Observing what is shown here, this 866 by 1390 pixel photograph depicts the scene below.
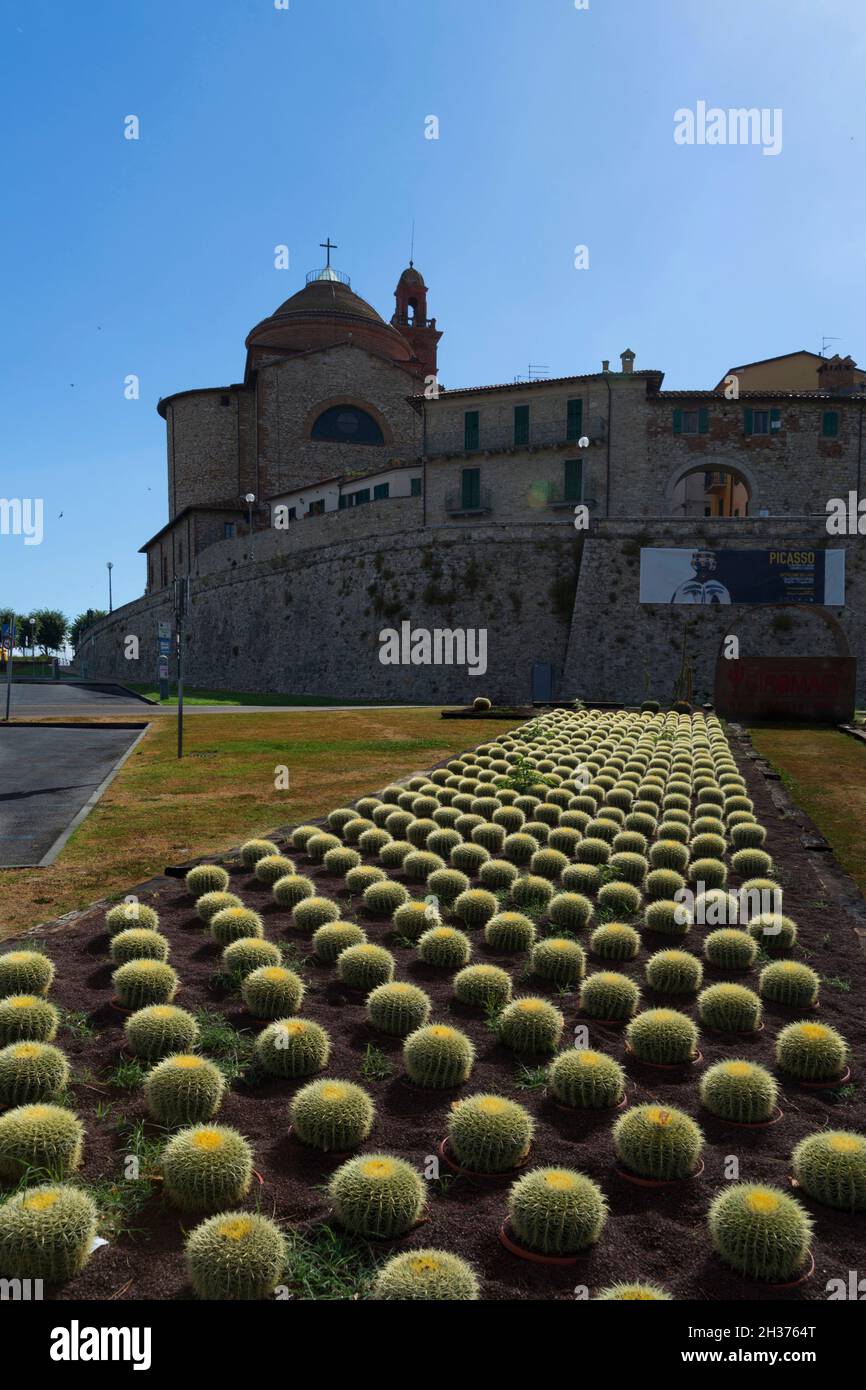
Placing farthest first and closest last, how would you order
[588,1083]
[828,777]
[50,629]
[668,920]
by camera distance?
1. [50,629]
2. [828,777]
3. [668,920]
4. [588,1083]

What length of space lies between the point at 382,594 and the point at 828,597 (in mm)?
25431

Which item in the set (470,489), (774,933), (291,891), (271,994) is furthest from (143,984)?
(470,489)

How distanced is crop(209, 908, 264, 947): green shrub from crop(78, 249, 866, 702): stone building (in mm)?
32706

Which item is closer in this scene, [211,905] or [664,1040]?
Result: [664,1040]

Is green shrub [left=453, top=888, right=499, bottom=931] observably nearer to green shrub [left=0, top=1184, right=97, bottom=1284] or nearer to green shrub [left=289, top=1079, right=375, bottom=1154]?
green shrub [left=289, top=1079, right=375, bottom=1154]

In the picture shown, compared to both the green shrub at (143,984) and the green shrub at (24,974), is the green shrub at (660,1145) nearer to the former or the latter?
the green shrub at (143,984)

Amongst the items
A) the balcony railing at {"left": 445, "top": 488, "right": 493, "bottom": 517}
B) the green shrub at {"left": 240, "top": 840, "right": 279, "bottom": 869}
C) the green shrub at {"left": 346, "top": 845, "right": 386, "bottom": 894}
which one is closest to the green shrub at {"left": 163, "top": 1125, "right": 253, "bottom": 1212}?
the green shrub at {"left": 346, "top": 845, "right": 386, "bottom": 894}

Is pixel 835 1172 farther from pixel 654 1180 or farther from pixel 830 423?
pixel 830 423

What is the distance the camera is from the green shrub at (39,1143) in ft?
17.7

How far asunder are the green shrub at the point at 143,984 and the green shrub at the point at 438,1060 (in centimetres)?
254

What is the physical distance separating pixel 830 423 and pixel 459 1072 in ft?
189

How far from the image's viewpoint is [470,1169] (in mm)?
5695
